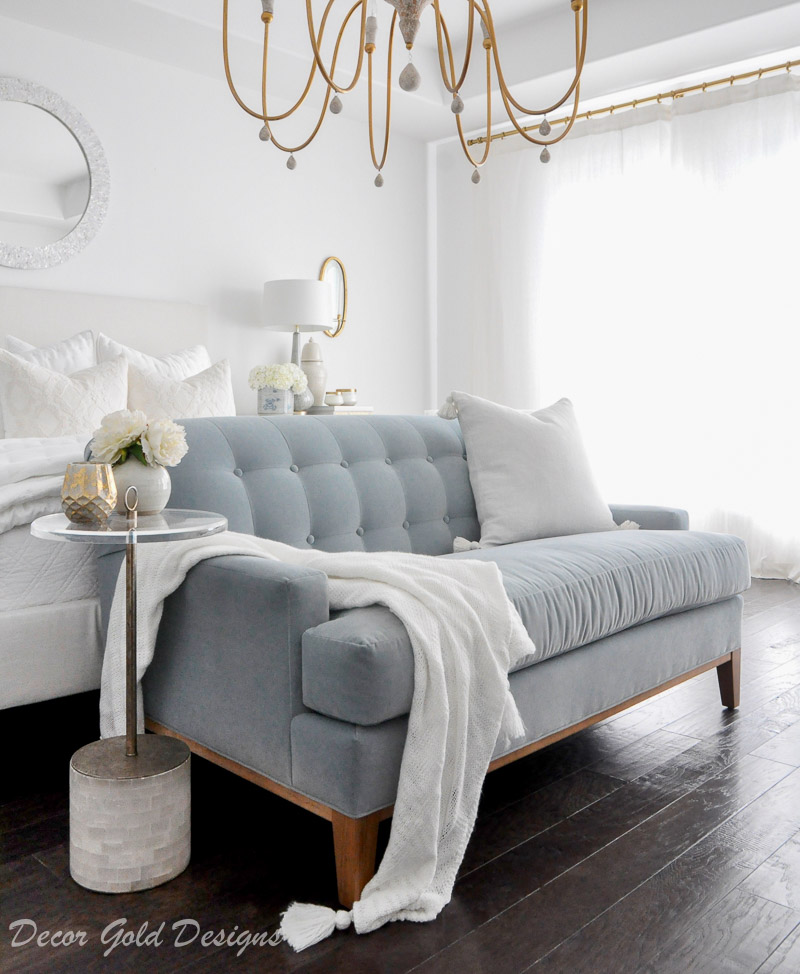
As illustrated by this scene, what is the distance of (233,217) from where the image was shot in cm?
497

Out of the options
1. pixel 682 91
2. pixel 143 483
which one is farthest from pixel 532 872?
pixel 682 91

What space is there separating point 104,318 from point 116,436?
268cm

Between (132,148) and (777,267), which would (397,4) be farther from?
(777,267)

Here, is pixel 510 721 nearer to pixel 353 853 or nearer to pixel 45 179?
pixel 353 853

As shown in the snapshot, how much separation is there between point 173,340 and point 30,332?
757mm

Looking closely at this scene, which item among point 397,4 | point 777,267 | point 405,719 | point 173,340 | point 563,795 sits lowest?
point 563,795

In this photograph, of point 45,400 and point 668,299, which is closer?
point 45,400

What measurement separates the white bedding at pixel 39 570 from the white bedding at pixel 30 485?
43mm

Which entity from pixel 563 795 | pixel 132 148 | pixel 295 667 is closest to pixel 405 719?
pixel 295 667

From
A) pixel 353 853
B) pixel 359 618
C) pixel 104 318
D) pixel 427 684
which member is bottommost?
pixel 353 853

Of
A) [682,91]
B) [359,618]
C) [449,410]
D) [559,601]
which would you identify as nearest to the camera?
[359,618]

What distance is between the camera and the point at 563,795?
2.12 m

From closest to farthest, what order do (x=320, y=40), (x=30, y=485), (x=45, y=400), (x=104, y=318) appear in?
(x=320, y=40)
(x=30, y=485)
(x=45, y=400)
(x=104, y=318)

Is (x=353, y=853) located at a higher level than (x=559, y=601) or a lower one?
lower
